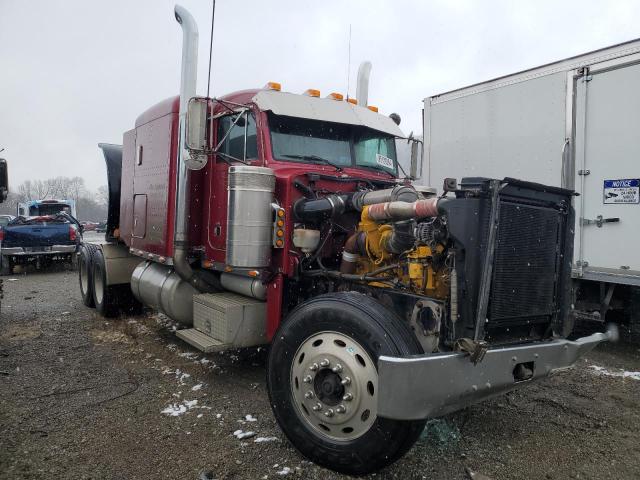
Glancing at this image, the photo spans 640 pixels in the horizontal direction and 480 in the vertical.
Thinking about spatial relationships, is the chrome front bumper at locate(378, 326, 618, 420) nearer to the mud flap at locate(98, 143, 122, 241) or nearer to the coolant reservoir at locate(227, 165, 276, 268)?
the coolant reservoir at locate(227, 165, 276, 268)

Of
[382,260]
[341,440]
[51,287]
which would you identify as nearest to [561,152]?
[382,260]

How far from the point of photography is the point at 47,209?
60.5ft

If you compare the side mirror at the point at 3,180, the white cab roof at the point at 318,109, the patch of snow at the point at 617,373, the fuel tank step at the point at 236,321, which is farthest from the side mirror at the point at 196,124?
the patch of snow at the point at 617,373

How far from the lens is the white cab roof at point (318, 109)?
462 centimetres

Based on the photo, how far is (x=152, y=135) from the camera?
614 cm

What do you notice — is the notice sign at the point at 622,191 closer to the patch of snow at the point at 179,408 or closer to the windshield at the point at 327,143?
the windshield at the point at 327,143

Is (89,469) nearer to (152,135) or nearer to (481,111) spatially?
(152,135)

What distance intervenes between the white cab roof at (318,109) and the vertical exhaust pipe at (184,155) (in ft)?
3.30

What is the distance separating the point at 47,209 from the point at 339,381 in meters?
18.7

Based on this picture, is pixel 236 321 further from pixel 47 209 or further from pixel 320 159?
pixel 47 209

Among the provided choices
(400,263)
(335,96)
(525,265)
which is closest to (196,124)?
(335,96)

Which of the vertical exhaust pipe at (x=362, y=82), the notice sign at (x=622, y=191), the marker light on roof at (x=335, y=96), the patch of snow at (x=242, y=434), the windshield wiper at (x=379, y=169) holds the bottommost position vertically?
the patch of snow at (x=242, y=434)

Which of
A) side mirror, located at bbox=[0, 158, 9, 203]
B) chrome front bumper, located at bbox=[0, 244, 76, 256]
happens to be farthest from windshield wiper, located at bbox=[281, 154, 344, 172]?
chrome front bumper, located at bbox=[0, 244, 76, 256]

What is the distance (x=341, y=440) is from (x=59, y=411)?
2.41 meters
